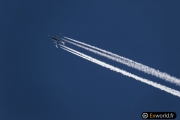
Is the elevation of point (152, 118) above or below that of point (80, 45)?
below

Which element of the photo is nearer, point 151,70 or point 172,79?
point 172,79

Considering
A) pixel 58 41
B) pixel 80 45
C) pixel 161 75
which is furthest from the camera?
pixel 58 41

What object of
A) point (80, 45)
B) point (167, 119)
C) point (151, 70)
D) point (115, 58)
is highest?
point (80, 45)

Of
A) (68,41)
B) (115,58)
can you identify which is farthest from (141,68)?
(68,41)

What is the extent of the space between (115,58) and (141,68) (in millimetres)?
7145

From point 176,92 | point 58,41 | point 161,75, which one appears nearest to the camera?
point 176,92

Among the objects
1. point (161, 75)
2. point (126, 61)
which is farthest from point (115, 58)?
point (161, 75)

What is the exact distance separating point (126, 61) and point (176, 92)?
13982mm

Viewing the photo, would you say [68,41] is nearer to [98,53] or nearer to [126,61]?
[98,53]

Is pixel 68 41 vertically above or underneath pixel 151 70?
above

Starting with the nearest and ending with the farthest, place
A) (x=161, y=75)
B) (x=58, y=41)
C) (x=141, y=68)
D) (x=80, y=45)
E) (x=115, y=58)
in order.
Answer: (x=161, y=75) → (x=141, y=68) → (x=115, y=58) → (x=80, y=45) → (x=58, y=41)

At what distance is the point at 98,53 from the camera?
6488 centimetres

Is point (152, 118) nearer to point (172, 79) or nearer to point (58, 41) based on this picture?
point (172, 79)

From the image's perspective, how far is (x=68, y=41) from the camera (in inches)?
2808
